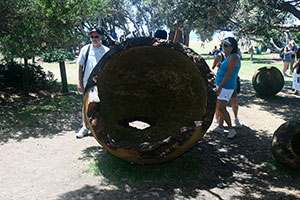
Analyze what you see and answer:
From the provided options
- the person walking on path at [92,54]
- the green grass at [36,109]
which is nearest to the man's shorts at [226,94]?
the person walking on path at [92,54]

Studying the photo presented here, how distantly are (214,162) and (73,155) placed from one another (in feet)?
7.54

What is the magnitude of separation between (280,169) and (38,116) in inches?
209

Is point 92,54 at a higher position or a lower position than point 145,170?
higher

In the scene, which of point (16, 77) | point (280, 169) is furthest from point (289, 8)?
point (16, 77)

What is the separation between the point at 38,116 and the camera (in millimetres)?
6922

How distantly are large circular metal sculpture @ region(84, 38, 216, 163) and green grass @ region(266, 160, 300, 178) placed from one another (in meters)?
1.29

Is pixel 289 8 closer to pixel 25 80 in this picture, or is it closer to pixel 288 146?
pixel 288 146

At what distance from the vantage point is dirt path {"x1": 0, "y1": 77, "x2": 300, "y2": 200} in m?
3.67

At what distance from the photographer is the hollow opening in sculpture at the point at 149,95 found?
15.7ft

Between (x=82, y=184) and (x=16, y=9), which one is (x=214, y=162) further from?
(x=16, y=9)

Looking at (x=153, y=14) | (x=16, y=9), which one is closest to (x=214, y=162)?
(x=16, y=9)

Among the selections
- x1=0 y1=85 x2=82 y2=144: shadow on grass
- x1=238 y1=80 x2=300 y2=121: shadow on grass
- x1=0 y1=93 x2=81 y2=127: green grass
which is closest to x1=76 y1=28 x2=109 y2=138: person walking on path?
x1=0 y1=85 x2=82 y2=144: shadow on grass

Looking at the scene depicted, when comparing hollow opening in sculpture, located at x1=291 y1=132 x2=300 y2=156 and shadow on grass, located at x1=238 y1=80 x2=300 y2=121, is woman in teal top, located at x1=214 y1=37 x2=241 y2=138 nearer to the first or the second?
hollow opening in sculpture, located at x1=291 y1=132 x2=300 y2=156

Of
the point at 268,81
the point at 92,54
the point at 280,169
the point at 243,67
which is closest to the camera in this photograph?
the point at 280,169
